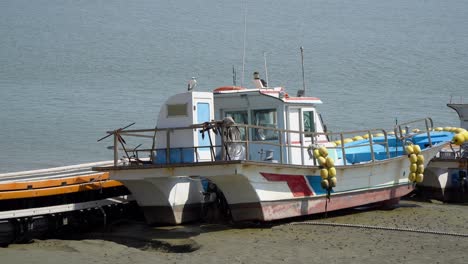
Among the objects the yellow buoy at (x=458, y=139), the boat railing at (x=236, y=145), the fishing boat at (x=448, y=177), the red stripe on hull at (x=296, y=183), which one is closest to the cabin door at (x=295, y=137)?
the boat railing at (x=236, y=145)

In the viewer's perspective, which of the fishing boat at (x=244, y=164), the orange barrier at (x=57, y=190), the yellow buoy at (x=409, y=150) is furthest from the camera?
the yellow buoy at (x=409, y=150)

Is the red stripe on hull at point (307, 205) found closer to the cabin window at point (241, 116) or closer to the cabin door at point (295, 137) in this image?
the cabin door at point (295, 137)

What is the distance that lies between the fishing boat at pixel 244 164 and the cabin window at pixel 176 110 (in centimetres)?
2

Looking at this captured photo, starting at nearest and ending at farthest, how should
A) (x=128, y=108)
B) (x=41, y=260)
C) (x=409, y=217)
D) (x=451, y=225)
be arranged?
(x=41, y=260) → (x=451, y=225) → (x=409, y=217) → (x=128, y=108)

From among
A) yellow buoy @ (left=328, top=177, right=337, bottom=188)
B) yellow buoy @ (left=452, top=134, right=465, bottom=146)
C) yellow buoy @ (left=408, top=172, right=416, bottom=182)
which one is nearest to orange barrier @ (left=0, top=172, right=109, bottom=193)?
yellow buoy @ (left=328, top=177, right=337, bottom=188)

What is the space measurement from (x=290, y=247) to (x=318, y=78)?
39578mm

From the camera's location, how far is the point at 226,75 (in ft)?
147

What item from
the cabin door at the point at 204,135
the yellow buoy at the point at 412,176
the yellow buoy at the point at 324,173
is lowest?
the yellow buoy at the point at 412,176

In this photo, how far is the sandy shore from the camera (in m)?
12.0

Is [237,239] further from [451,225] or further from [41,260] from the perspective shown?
[451,225]

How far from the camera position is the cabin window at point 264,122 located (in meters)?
15.8

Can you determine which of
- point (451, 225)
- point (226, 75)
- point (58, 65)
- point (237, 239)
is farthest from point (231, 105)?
point (58, 65)

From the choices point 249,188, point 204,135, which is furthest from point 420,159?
point 204,135

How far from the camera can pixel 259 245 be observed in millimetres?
12961
